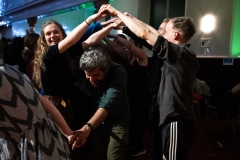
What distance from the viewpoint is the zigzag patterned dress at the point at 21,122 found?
91 cm

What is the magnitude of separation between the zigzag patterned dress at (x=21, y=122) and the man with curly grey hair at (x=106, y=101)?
1.98ft

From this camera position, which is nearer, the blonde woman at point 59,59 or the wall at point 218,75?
the blonde woman at point 59,59

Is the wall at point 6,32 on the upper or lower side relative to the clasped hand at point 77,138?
upper

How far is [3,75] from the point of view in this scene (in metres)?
0.91

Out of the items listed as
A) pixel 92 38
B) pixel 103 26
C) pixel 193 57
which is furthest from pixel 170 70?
pixel 103 26

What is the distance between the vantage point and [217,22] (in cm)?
594

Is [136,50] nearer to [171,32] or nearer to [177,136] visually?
[171,32]

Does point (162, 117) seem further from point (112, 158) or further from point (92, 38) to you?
point (92, 38)

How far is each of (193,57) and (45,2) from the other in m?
4.72

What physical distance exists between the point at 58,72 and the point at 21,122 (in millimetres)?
862

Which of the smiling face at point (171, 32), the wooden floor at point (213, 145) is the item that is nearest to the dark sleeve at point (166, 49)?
the smiling face at point (171, 32)

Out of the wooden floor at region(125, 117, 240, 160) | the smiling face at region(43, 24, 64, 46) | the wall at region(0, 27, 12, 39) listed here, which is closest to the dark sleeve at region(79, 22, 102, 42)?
the smiling face at region(43, 24, 64, 46)

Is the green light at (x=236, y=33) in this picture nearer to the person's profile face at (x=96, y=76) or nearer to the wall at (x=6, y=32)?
the person's profile face at (x=96, y=76)

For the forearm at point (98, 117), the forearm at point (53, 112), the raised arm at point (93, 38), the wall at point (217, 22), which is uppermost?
the wall at point (217, 22)
